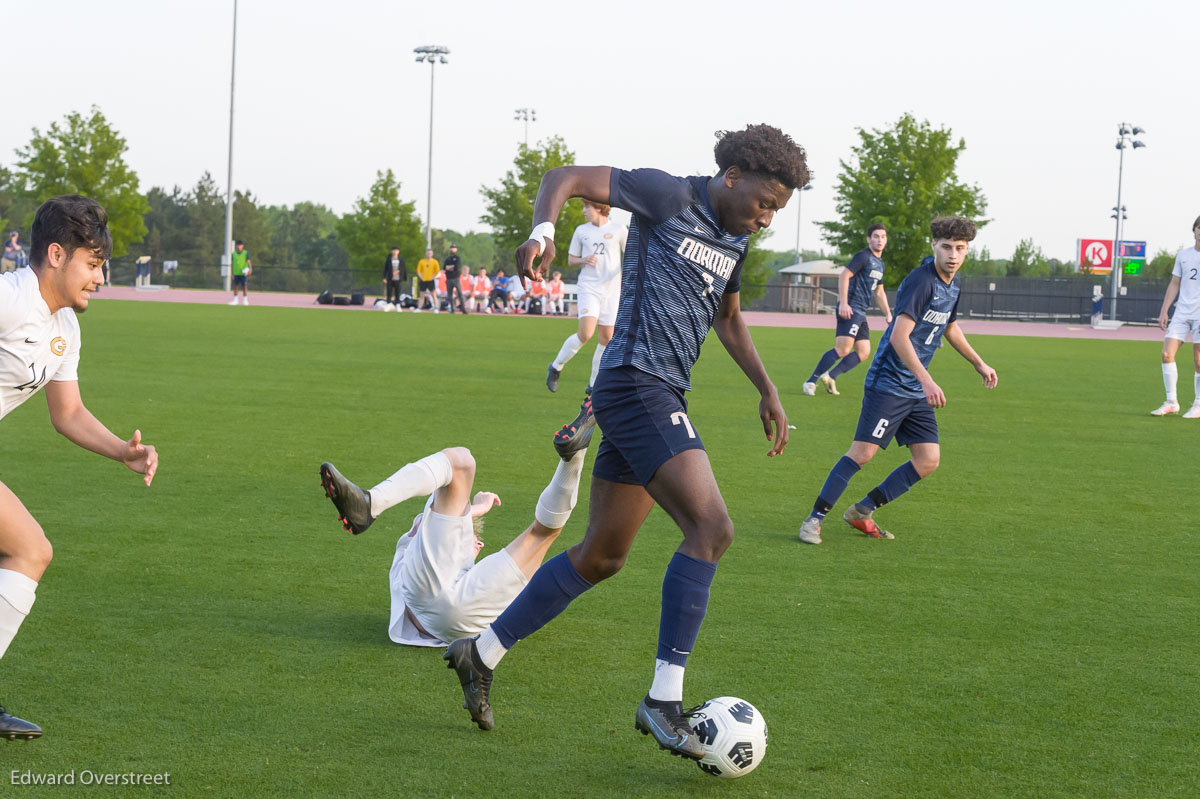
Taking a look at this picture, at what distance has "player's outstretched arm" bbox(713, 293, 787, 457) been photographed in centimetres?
470

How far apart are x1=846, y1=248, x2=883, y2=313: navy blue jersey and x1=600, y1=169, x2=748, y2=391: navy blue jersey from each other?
11.6 m

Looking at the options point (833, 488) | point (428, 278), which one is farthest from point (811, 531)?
point (428, 278)

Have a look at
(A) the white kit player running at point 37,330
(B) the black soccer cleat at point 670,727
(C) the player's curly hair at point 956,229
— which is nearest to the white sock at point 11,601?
(A) the white kit player running at point 37,330

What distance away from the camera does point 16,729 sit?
3.82 m

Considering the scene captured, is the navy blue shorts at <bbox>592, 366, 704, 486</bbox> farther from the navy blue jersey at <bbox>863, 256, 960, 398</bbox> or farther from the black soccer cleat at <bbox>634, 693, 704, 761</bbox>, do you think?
the navy blue jersey at <bbox>863, 256, 960, 398</bbox>

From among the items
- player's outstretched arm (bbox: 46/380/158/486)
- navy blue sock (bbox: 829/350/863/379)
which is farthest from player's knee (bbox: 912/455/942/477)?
navy blue sock (bbox: 829/350/863/379)

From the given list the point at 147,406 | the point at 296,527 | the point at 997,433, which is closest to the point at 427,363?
the point at 147,406

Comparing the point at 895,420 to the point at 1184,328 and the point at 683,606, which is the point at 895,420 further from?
the point at 1184,328

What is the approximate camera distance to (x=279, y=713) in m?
4.21

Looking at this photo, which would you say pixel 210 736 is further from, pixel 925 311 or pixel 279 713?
pixel 925 311

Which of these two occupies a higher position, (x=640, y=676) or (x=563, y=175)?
(x=563, y=175)

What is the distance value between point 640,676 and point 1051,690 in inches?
64.0

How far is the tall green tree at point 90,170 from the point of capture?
58.4m

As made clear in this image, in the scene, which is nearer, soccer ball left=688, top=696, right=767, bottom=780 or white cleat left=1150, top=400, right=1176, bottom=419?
soccer ball left=688, top=696, right=767, bottom=780
